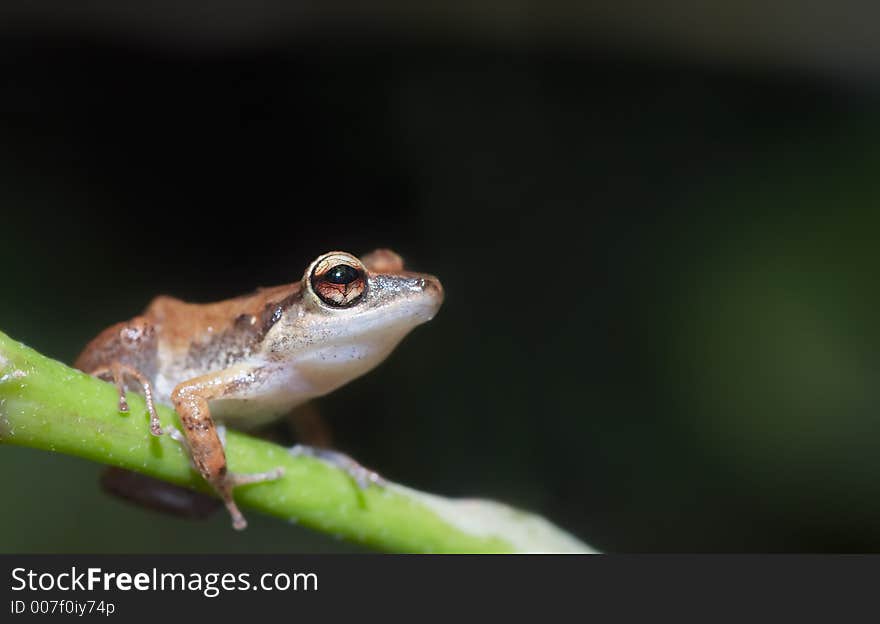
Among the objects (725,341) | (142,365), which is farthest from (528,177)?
(142,365)

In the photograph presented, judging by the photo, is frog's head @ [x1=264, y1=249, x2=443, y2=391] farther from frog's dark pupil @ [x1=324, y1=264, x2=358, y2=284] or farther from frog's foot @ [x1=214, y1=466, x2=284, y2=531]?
frog's foot @ [x1=214, y1=466, x2=284, y2=531]

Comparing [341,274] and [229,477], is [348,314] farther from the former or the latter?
[229,477]

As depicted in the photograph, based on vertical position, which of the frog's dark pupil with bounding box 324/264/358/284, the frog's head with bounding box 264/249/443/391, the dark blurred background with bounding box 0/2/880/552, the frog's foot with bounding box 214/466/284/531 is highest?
the dark blurred background with bounding box 0/2/880/552

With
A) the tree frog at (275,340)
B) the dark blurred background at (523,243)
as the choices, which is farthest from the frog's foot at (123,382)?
the dark blurred background at (523,243)

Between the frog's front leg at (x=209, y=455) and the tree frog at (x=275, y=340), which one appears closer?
the frog's front leg at (x=209, y=455)

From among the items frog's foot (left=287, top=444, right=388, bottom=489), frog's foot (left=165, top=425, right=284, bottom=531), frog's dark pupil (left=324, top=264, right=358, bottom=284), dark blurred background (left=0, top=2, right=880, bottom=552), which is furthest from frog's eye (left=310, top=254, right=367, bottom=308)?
dark blurred background (left=0, top=2, right=880, bottom=552)

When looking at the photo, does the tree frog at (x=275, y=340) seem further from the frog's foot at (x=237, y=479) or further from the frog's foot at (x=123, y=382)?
the frog's foot at (x=237, y=479)

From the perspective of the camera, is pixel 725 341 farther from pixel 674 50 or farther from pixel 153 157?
pixel 153 157
